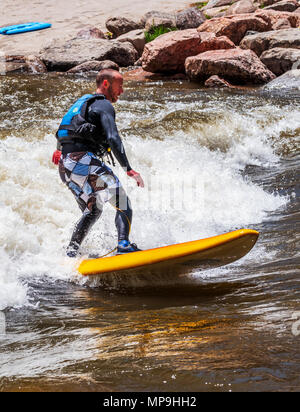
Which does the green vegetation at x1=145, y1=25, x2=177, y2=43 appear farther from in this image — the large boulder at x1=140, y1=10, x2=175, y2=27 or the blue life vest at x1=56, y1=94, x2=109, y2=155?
the blue life vest at x1=56, y1=94, x2=109, y2=155

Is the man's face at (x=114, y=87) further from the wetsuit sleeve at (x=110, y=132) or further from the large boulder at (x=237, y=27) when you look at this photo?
the large boulder at (x=237, y=27)

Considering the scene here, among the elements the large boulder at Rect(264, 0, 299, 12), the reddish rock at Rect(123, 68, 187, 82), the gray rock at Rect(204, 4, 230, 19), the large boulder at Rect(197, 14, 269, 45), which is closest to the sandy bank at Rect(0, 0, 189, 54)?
the gray rock at Rect(204, 4, 230, 19)

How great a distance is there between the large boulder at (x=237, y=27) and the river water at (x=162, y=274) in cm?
400

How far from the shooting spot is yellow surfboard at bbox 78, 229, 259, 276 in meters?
3.23

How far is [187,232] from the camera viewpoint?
15.6 feet

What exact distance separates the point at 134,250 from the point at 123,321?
813 millimetres

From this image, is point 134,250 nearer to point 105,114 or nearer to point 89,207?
point 89,207

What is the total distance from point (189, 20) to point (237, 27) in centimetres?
179

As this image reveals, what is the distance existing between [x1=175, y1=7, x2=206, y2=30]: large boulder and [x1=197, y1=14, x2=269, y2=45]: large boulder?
1.19 m

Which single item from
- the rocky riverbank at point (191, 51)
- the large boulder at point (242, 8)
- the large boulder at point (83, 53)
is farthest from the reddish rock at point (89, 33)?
the large boulder at point (242, 8)

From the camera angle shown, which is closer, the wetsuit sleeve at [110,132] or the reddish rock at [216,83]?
the wetsuit sleeve at [110,132]

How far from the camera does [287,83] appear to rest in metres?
9.77

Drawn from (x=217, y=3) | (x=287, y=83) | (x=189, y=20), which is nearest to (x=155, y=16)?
(x=189, y=20)

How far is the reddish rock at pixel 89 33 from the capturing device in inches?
516
